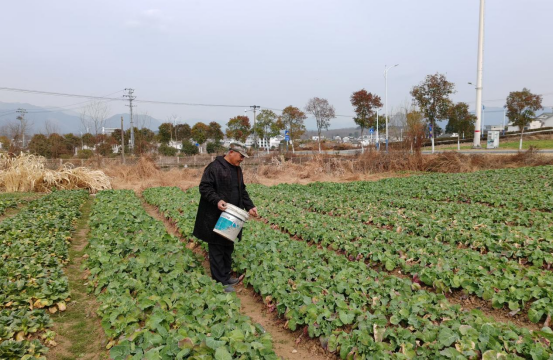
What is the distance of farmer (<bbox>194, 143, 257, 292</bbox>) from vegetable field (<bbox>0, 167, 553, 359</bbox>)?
381 millimetres

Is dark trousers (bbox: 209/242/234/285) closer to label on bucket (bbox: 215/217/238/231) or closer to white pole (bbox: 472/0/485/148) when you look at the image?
label on bucket (bbox: 215/217/238/231)

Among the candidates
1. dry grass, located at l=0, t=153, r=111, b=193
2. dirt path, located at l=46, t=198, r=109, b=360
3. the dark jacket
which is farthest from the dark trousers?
dry grass, located at l=0, t=153, r=111, b=193

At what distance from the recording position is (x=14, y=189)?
14.5 m

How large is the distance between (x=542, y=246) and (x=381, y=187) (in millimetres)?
8278

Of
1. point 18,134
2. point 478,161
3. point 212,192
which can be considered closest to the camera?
point 212,192

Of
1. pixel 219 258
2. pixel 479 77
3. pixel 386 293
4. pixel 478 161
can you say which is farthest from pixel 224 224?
pixel 479 77

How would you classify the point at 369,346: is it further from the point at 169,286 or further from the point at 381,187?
the point at 381,187

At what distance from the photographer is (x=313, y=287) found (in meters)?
4.23

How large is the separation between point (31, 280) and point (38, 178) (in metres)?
12.0

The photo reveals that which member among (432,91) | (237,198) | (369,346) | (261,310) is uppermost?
(432,91)

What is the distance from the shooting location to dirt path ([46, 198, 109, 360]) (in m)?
3.54

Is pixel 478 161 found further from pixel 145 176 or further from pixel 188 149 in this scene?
pixel 188 149

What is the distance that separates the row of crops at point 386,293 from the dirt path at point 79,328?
1.91 metres

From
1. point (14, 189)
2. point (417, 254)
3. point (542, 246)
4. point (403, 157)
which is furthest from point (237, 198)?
point (403, 157)
